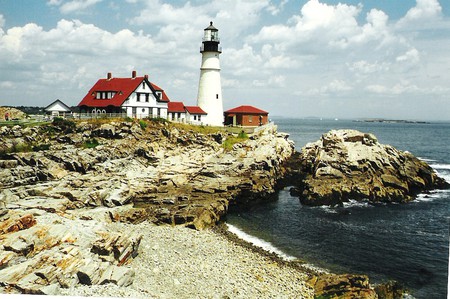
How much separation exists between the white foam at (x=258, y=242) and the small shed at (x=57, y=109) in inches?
482

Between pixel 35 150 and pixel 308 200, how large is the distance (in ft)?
43.5

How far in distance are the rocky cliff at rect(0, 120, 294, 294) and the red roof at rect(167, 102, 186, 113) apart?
327cm

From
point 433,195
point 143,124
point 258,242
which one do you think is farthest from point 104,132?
point 433,195

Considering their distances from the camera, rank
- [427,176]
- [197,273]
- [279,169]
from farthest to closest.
Answer: [279,169] < [427,176] < [197,273]

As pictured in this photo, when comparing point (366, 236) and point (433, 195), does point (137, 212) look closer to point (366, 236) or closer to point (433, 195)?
point (366, 236)

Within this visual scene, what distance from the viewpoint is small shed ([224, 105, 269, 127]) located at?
1259 inches

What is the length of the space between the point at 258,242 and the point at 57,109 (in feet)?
46.7

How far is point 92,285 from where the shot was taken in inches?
392

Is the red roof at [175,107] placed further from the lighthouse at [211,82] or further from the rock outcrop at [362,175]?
the rock outcrop at [362,175]

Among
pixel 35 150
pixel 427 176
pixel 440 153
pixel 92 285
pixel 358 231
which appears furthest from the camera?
pixel 440 153

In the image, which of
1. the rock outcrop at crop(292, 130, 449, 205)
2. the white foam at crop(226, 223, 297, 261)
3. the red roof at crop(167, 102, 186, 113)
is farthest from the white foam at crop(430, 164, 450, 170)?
the white foam at crop(226, 223, 297, 261)

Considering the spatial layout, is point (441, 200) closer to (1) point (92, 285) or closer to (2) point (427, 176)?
(2) point (427, 176)

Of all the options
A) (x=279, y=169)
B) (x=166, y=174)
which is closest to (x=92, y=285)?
(x=166, y=174)

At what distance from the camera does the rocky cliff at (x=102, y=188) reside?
10.2 meters
